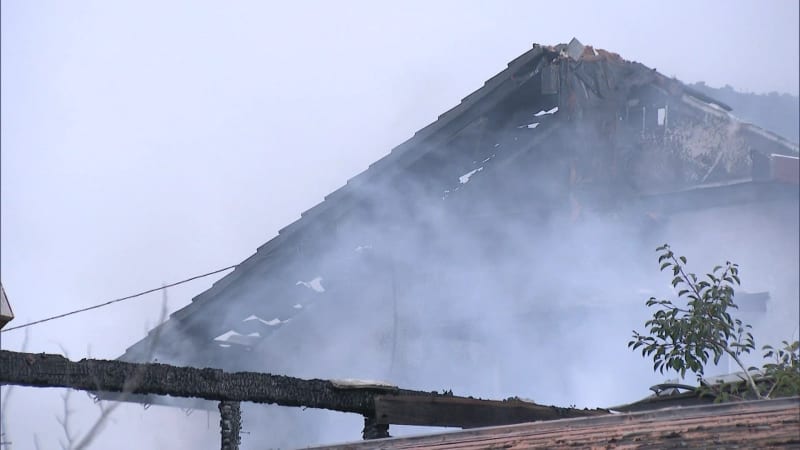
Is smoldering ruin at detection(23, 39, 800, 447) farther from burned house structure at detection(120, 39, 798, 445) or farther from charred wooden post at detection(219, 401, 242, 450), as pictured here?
charred wooden post at detection(219, 401, 242, 450)

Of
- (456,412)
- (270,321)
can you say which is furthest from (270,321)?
(456,412)

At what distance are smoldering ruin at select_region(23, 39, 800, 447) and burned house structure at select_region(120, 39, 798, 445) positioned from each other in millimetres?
31

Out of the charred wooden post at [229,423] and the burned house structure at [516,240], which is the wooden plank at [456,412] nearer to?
the charred wooden post at [229,423]

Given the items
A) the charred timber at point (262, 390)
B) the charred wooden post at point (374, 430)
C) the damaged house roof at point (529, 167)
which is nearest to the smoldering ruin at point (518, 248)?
the damaged house roof at point (529, 167)

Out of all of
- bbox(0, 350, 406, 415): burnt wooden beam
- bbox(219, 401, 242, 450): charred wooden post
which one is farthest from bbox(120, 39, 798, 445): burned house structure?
bbox(219, 401, 242, 450): charred wooden post

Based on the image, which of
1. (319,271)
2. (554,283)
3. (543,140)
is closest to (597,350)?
(554,283)

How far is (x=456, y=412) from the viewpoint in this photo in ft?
25.9

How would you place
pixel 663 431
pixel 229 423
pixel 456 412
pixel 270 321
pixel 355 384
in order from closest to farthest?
pixel 663 431 < pixel 229 423 < pixel 355 384 < pixel 456 412 < pixel 270 321

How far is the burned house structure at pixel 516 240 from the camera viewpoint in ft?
57.9

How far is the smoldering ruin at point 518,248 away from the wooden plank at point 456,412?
360 inches

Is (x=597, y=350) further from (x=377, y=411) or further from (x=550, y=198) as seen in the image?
(x=377, y=411)

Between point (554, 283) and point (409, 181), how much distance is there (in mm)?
3185

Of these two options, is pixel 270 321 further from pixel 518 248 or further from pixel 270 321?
pixel 518 248

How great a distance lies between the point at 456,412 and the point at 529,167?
1078cm
